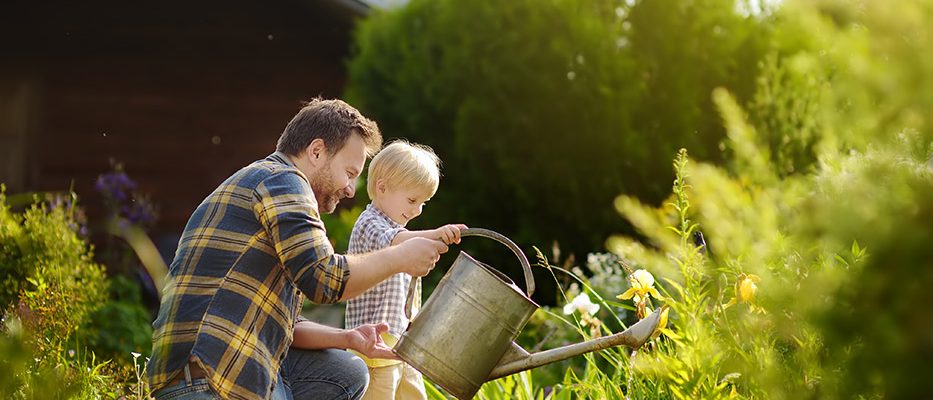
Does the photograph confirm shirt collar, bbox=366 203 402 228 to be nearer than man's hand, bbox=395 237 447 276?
No

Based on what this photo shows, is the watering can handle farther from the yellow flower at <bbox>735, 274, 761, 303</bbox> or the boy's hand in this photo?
the yellow flower at <bbox>735, 274, 761, 303</bbox>

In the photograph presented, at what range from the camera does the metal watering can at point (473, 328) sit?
8.34 ft

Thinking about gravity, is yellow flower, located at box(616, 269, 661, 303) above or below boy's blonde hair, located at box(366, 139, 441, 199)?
above

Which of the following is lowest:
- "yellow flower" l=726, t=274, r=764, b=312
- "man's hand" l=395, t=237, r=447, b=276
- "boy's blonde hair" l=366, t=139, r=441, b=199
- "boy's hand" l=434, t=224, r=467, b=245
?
"man's hand" l=395, t=237, r=447, b=276

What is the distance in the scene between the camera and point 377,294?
10.7 feet

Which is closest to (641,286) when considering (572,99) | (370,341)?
(370,341)

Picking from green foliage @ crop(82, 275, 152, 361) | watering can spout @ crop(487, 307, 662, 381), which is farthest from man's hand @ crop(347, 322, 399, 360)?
green foliage @ crop(82, 275, 152, 361)

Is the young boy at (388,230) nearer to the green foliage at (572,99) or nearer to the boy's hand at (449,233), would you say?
the boy's hand at (449,233)

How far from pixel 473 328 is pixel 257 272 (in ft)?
1.73

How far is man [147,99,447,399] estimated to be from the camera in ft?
8.13

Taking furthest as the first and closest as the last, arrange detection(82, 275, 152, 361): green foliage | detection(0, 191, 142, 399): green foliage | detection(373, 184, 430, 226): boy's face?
detection(82, 275, 152, 361): green foliage
detection(373, 184, 430, 226): boy's face
detection(0, 191, 142, 399): green foliage

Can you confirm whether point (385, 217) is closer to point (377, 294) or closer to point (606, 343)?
point (377, 294)

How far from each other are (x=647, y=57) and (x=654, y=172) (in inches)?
29.5

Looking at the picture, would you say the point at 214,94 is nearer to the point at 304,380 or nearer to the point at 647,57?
the point at 647,57
